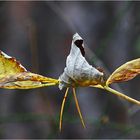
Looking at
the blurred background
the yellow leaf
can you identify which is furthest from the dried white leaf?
the blurred background

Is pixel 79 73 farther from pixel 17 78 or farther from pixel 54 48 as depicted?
pixel 54 48

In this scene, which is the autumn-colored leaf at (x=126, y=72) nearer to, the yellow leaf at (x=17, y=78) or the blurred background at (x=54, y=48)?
the yellow leaf at (x=17, y=78)

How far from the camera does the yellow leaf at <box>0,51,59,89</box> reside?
20.9 inches

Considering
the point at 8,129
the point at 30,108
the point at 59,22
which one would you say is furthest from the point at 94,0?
the point at 8,129

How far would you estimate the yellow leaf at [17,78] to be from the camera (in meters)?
0.53

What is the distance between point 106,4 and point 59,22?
300 millimetres

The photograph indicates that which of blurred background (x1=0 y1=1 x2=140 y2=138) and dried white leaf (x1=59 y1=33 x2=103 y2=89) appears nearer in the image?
dried white leaf (x1=59 y1=33 x2=103 y2=89)

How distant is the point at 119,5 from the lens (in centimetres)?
264

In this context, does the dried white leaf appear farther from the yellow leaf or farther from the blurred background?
the blurred background

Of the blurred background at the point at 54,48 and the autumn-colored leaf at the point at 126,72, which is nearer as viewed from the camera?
the autumn-colored leaf at the point at 126,72

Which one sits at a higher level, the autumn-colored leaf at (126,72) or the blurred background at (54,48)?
the blurred background at (54,48)

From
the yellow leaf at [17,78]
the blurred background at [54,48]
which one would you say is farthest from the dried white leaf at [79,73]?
the blurred background at [54,48]

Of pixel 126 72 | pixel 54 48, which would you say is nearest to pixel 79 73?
pixel 126 72

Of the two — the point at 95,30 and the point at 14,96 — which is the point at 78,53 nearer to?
the point at 95,30
